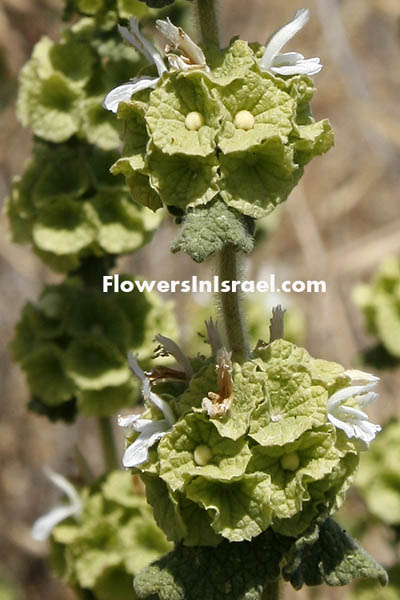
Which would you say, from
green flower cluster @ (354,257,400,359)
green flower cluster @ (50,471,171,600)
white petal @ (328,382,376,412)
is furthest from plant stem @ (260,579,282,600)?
green flower cluster @ (354,257,400,359)

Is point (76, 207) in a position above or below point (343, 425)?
above

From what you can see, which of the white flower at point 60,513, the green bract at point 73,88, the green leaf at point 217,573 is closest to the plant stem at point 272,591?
the green leaf at point 217,573

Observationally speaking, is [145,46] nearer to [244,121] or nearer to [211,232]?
[244,121]

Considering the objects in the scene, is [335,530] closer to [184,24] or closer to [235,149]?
[235,149]

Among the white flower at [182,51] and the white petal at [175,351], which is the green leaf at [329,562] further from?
the white flower at [182,51]

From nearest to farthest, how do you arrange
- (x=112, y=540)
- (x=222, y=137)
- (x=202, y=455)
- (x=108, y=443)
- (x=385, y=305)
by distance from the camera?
(x=222, y=137)
(x=202, y=455)
(x=112, y=540)
(x=108, y=443)
(x=385, y=305)

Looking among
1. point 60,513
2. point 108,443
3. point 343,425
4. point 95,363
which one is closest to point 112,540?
point 60,513
